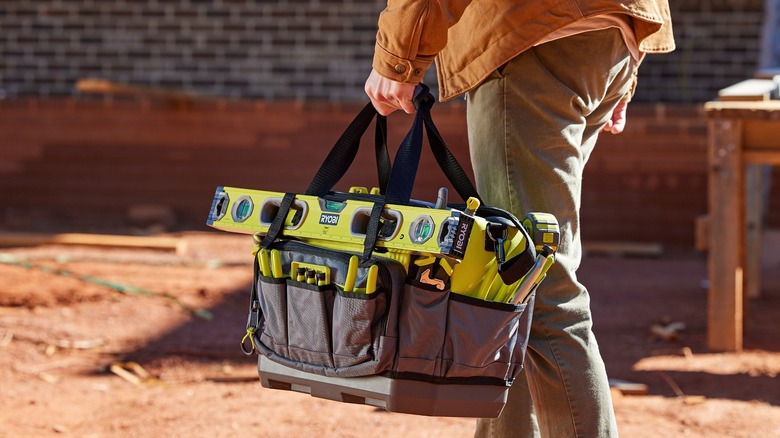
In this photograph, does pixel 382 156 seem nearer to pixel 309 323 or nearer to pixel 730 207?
pixel 309 323

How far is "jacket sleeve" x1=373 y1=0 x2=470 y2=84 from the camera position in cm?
220

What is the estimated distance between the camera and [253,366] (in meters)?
4.53

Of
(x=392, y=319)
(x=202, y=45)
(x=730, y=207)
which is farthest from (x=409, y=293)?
(x=202, y=45)

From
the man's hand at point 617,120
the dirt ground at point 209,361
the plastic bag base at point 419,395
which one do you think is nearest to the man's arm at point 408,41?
the plastic bag base at point 419,395

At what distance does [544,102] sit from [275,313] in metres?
0.80

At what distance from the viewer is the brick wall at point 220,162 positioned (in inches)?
340

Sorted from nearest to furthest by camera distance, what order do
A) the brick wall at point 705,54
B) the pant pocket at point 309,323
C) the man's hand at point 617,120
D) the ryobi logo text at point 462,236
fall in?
the ryobi logo text at point 462,236 → the pant pocket at point 309,323 → the man's hand at point 617,120 → the brick wall at point 705,54

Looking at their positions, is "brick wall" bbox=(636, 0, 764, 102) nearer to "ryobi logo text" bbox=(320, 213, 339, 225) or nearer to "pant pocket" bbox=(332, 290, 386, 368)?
"ryobi logo text" bbox=(320, 213, 339, 225)

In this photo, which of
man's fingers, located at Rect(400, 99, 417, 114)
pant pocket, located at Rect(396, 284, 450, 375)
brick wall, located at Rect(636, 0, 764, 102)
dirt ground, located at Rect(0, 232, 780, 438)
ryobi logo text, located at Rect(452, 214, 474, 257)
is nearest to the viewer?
ryobi logo text, located at Rect(452, 214, 474, 257)

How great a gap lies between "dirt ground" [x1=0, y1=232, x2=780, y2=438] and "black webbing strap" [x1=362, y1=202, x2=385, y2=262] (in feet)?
4.79

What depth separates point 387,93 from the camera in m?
2.32

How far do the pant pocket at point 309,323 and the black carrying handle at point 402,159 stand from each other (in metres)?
0.25

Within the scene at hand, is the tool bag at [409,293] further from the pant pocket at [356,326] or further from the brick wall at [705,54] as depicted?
the brick wall at [705,54]

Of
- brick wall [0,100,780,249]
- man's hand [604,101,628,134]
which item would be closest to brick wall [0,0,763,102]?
brick wall [0,100,780,249]
